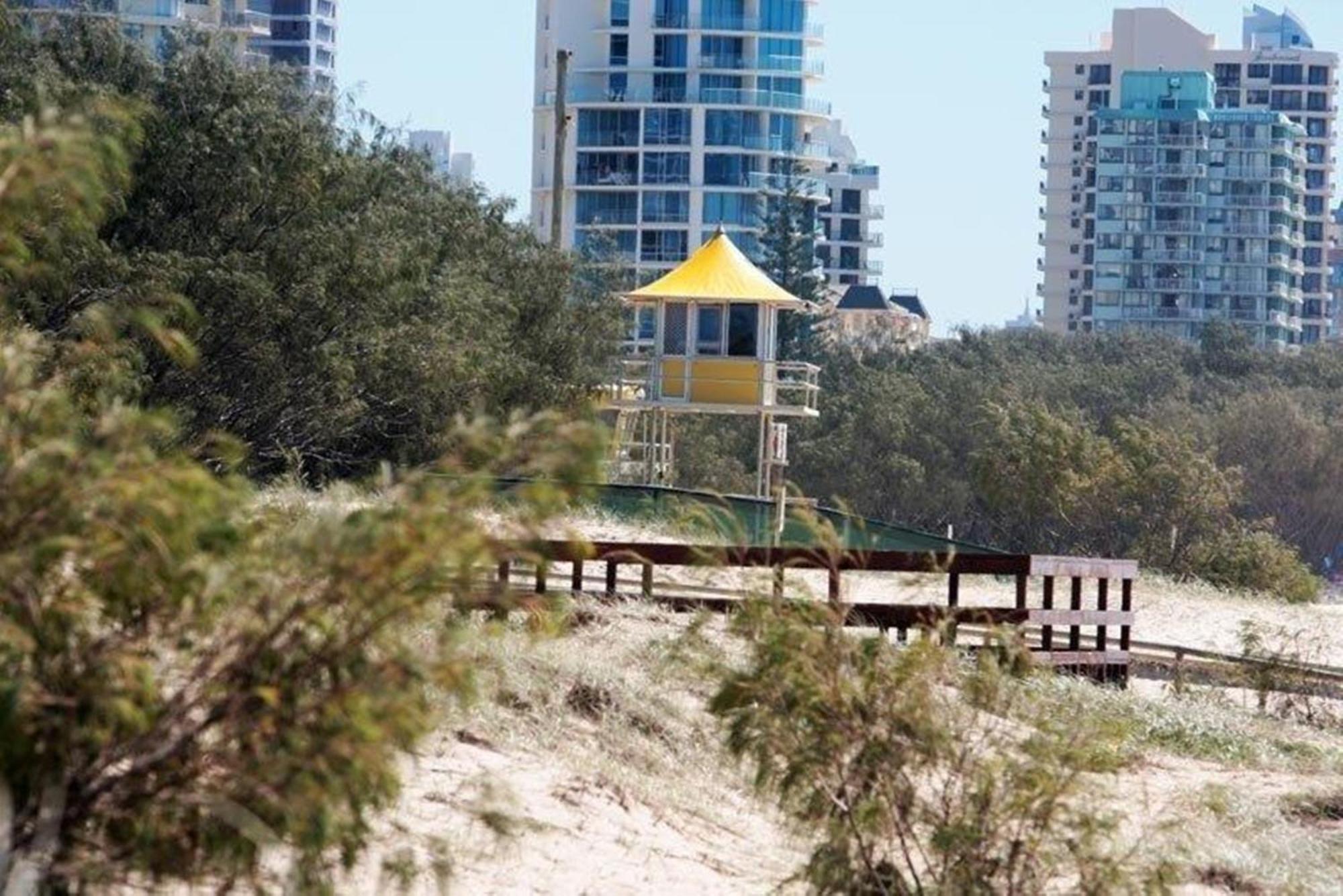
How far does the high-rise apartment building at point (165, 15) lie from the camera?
38781mm

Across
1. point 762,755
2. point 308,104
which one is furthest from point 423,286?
point 762,755

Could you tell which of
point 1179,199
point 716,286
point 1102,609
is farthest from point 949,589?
point 1179,199

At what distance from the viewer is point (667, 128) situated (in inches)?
5645

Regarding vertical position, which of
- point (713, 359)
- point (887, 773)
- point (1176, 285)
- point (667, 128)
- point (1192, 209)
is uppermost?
point (667, 128)

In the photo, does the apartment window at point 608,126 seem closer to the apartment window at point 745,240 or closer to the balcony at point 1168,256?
the apartment window at point 745,240

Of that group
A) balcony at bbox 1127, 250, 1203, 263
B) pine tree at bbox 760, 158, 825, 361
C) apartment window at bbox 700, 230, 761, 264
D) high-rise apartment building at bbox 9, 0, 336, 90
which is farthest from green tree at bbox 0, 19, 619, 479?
balcony at bbox 1127, 250, 1203, 263

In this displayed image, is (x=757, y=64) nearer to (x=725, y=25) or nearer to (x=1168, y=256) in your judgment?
(x=725, y=25)

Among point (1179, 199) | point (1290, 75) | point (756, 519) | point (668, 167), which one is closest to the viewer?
point (756, 519)

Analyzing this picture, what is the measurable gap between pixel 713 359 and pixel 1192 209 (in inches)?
5521

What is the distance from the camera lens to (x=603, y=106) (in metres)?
144

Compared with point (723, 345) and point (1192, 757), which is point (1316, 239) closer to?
point (723, 345)

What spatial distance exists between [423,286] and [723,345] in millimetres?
4605

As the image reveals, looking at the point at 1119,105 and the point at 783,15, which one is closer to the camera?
the point at 783,15

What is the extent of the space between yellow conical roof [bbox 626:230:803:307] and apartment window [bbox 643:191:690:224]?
101604 millimetres
